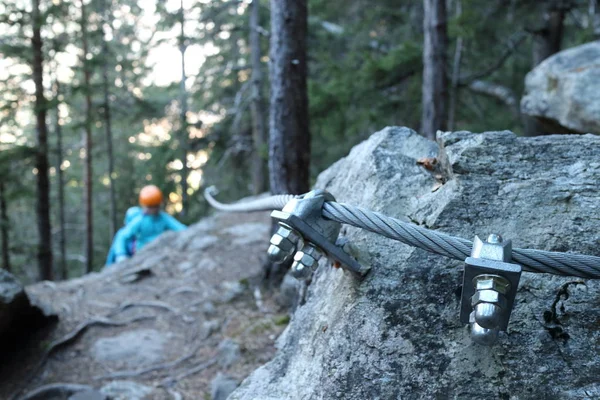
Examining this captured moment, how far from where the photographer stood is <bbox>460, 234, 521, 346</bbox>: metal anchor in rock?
46.0 inches

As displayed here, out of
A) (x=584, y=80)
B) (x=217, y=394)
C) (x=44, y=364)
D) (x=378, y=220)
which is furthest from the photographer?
(x=584, y=80)

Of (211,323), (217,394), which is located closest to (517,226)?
(217,394)

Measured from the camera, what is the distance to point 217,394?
362cm

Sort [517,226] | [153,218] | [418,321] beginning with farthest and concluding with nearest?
1. [153,218]
2. [517,226]
3. [418,321]

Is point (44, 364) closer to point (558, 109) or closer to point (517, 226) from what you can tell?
point (517, 226)

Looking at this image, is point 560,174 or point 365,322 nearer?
point 365,322

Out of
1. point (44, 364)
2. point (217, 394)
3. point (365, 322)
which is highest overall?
point (365, 322)

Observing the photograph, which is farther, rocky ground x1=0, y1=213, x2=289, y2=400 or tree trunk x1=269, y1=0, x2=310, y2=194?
tree trunk x1=269, y1=0, x2=310, y2=194

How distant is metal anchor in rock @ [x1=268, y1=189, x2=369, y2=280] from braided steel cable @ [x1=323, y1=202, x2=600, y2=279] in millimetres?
47

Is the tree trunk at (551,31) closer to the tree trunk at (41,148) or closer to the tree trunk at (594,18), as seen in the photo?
the tree trunk at (594,18)

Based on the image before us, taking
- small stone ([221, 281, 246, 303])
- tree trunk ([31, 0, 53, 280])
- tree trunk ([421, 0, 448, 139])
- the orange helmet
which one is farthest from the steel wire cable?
tree trunk ([31, 0, 53, 280])

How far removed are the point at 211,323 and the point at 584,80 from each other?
15.8 ft

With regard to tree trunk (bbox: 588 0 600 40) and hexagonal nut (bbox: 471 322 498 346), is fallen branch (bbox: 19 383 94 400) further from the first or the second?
tree trunk (bbox: 588 0 600 40)

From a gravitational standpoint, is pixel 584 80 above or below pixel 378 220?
above
